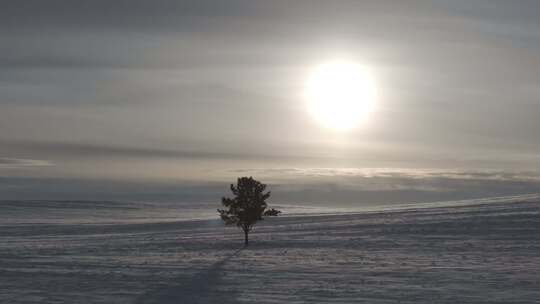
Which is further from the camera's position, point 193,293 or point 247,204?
point 247,204

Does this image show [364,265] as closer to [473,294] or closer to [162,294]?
[473,294]

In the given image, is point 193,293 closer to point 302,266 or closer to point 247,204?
point 302,266

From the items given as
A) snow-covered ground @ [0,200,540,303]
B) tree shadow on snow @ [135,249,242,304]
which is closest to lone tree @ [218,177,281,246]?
snow-covered ground @ [0,200,540,303]

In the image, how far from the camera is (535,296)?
33250 mm

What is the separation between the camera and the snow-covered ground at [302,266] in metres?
34.9

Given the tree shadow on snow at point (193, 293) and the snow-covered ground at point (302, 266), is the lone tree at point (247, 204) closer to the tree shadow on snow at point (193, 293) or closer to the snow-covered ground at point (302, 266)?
the snow-covered ground at point (302, 266)

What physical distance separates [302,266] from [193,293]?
11.1 meters

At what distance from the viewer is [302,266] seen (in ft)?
149

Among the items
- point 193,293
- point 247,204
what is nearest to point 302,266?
point 193,293

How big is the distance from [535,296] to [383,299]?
722cm

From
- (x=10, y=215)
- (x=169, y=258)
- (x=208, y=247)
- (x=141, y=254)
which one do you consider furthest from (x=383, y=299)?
(x=10, y=215)

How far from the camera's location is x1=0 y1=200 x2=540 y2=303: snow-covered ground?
34.9 m

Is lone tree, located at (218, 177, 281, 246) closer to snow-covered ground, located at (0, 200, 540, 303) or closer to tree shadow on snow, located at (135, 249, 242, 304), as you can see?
snow-covered ground, located at (0, 200, 540, 303)

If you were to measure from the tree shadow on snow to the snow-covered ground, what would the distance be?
57 mm
